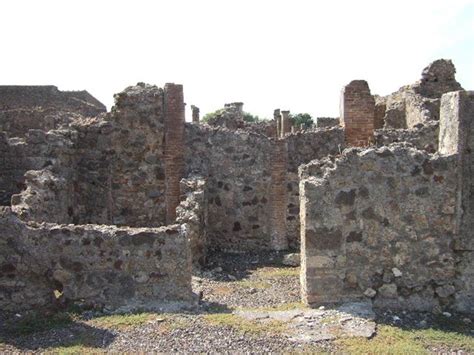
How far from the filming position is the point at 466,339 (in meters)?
7.09

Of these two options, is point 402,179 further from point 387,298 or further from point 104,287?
point 104,287

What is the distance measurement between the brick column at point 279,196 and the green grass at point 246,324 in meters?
6.76

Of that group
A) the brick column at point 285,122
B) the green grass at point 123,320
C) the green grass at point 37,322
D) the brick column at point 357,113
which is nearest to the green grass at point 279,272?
the green grass at point 123,320

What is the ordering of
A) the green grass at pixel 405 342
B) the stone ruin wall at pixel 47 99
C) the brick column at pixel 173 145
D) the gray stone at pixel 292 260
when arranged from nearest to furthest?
1. the green grass at pixel 405 342
2. the gray stone at pixel 292 260
3. the brick column at pixel 173 145
4. the stone ruin wall at pixel 47 99

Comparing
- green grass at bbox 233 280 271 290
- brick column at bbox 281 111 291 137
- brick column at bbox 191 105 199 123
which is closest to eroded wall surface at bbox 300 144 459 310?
green grass at bbox 233 280 271 290

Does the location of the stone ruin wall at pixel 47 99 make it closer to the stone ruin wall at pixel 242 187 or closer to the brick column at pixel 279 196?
the stone ruin wall at pixel 242 187

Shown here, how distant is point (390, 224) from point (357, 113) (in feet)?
23.6

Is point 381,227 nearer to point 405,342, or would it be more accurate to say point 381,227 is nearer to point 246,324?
point 405,342

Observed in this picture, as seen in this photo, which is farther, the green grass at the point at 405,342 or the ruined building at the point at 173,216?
the ruined building at the point at 173,216

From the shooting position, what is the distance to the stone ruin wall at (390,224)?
823cm

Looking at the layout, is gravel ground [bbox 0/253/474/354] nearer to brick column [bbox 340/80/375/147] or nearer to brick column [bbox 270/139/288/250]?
brick column [bbox 270/139/288/250]

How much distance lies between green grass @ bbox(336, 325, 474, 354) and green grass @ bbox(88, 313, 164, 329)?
250cm

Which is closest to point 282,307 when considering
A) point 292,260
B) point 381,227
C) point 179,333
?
point 381,227

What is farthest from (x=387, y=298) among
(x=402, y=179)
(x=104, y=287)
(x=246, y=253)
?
(x=246, y=253)
